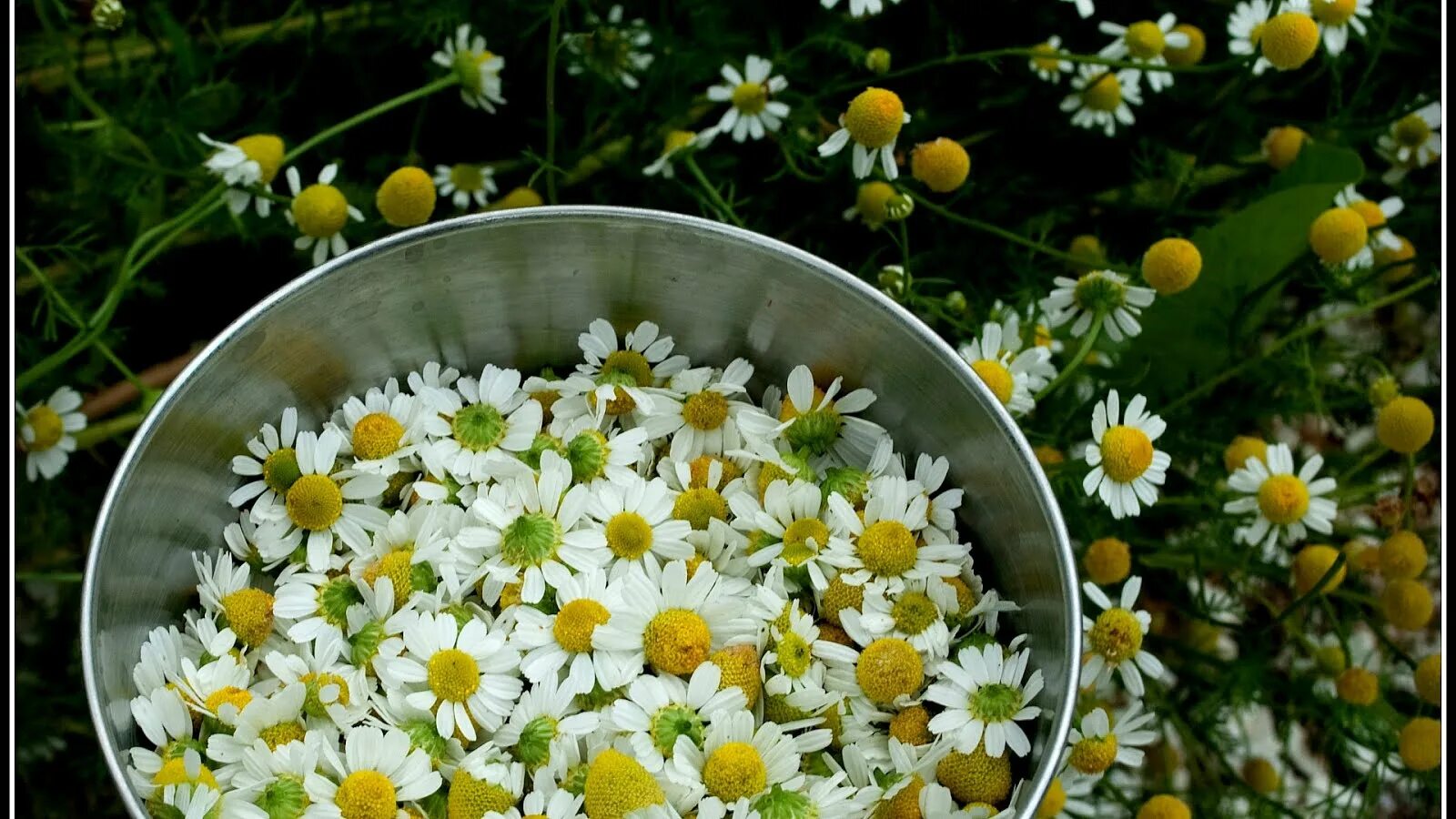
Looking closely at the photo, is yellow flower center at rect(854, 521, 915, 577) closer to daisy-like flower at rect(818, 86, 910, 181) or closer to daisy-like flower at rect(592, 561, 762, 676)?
daisy-like flower at rect(592, 561, 762, 676)

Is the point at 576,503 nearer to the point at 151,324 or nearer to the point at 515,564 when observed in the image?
the point at 515,564

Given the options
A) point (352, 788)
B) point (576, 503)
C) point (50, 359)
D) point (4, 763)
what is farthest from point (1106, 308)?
point (4, 763)

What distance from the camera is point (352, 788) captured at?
678 mm

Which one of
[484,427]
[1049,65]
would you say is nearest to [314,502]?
[484,427]

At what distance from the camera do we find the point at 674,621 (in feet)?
2.37

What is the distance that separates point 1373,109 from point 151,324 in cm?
112

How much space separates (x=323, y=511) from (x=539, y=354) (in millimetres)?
181

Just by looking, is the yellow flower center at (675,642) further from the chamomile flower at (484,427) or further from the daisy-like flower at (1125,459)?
the daisy-like flower at (1125,459)

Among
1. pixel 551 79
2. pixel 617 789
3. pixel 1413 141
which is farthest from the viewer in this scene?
pixel 1413 141

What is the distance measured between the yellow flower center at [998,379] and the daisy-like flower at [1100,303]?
7 centimetres

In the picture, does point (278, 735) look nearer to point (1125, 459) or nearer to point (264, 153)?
point (264, 153)

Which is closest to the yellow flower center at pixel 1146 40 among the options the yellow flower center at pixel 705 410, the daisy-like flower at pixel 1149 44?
the daisy-like flower at pixel 1149 44

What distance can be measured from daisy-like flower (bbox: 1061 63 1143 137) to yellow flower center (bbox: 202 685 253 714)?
29.4 inches

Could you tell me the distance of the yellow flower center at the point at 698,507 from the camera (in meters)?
0.78
